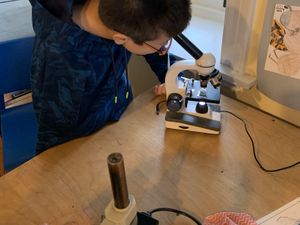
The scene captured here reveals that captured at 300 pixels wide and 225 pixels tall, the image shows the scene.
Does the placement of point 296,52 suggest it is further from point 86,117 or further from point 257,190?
point 86,117

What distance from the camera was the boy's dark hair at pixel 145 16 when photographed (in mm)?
779

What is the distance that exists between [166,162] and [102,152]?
174 millimetres

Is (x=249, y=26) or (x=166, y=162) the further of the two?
(x=249, y=26)

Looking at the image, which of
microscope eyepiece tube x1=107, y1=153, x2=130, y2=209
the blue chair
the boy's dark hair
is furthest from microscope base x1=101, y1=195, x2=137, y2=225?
the blue chair

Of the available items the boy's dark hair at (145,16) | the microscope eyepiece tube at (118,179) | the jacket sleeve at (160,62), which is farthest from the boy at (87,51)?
the microscope eyepiece tube at (118,179)

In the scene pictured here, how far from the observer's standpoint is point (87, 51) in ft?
3.15

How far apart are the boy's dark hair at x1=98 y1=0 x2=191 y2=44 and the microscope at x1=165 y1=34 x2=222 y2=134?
0.16 metres

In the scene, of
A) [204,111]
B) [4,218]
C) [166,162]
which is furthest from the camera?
[204,111]

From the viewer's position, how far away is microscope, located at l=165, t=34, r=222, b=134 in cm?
98

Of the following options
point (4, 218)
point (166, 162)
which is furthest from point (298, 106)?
point (4, 218)

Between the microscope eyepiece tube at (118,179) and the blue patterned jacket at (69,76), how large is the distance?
458 mm

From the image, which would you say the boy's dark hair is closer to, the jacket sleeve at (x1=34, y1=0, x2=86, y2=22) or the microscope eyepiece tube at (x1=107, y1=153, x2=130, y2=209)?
the jacket sleeve at (x1=34, y1=0, x2=86, y2=22)

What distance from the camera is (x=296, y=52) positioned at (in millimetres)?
932

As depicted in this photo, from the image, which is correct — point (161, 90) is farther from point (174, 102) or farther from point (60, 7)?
point (60, 7)
